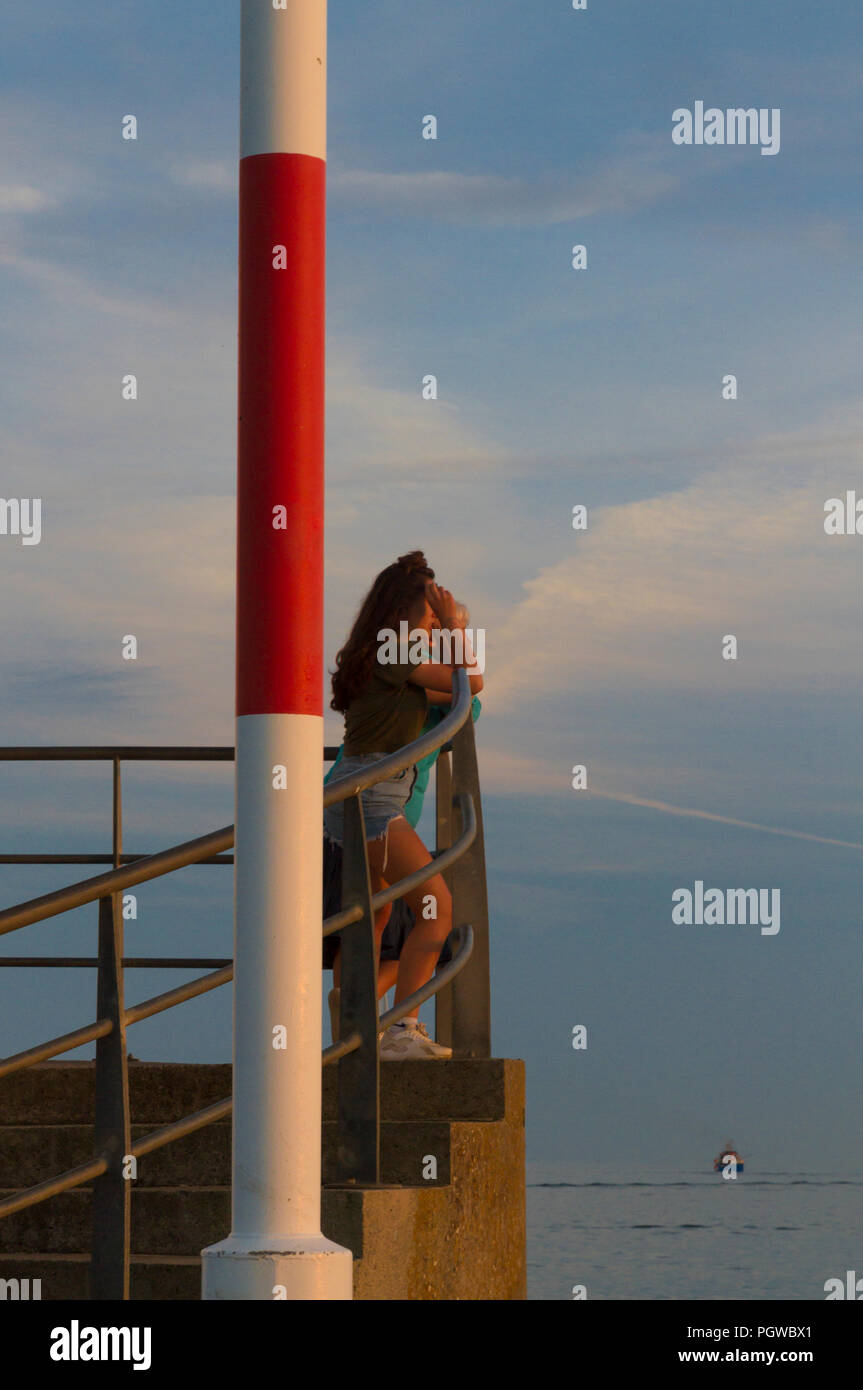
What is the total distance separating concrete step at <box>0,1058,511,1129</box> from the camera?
5.93 m

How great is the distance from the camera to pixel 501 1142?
5977 millimetres

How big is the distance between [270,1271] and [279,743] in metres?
1.09

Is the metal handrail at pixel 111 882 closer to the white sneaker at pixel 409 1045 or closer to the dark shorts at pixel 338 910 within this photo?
the dark shorts at pixel 338 910

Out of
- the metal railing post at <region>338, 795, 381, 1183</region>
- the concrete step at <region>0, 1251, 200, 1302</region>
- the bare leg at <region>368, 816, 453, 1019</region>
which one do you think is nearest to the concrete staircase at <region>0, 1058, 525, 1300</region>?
the concrete step at <region>0, 1251, 200, 1302</region>

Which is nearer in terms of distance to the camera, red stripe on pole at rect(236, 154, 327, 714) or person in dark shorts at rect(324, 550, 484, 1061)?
red stripe on pole at rect(236, 154, 327, 714)

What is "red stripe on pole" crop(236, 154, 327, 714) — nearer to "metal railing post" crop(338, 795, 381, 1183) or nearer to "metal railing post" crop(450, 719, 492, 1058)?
"metal railing post" crop(338, 795, 381, 1183)

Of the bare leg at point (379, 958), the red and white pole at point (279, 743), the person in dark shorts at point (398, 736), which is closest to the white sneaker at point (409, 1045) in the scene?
the person in dark shorts at point (398, 736)

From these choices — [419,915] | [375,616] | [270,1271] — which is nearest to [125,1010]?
[270,1271]

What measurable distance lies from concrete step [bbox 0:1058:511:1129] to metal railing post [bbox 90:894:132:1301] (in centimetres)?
144

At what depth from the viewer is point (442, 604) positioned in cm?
658

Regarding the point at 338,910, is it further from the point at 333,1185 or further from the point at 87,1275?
the point at 87,1275

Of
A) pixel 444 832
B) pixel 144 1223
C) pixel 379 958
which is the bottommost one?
pixel 144 1223
